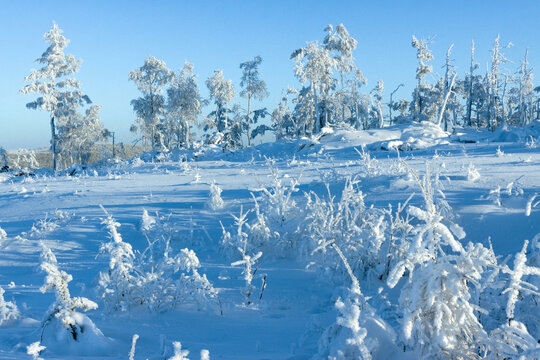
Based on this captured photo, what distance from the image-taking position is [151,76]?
29.8 meters

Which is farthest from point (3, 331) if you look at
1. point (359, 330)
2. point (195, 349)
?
point (359, 330)

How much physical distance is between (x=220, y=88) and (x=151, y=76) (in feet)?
18.8

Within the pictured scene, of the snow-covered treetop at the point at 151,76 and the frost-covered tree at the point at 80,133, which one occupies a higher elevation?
the snow-covered treetop at the point at 151,76

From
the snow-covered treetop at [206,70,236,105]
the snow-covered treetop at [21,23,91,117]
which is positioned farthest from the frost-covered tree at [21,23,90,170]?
the snow-covered treetop at [206,70,236,105]

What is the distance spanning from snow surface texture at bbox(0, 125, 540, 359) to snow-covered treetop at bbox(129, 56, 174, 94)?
2159 cm

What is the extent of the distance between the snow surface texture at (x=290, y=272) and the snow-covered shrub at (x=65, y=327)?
0.01 m

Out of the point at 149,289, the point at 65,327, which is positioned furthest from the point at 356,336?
the point at 149,289

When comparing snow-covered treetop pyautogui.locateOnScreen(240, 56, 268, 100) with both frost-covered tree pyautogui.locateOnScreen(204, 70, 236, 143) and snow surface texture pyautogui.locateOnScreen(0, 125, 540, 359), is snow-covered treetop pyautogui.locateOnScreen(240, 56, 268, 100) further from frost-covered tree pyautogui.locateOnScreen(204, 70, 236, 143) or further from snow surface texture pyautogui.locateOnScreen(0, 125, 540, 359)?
snow surface texture pyautogui.locateOnScreen(0, 125, 540, 359)

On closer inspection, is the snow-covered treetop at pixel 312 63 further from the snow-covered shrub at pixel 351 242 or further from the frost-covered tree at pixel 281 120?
the snow-covered shrub at pixel 351 242

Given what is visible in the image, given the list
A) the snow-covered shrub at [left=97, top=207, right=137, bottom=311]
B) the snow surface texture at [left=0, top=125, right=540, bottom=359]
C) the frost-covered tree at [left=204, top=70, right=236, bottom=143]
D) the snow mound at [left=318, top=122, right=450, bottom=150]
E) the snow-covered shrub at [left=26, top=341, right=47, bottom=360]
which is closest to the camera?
the snow surface texture at [left=0, top=125, right=540, bottom=359]

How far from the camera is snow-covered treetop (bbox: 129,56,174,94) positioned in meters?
29.2

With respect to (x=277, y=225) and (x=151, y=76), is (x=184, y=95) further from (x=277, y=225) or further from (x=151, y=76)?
(x=277, y=225)

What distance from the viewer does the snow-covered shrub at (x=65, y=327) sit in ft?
9.48

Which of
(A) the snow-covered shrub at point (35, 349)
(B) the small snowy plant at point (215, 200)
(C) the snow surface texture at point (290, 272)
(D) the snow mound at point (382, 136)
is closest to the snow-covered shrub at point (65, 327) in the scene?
(C) the snow surface texture at point (290, 272)
